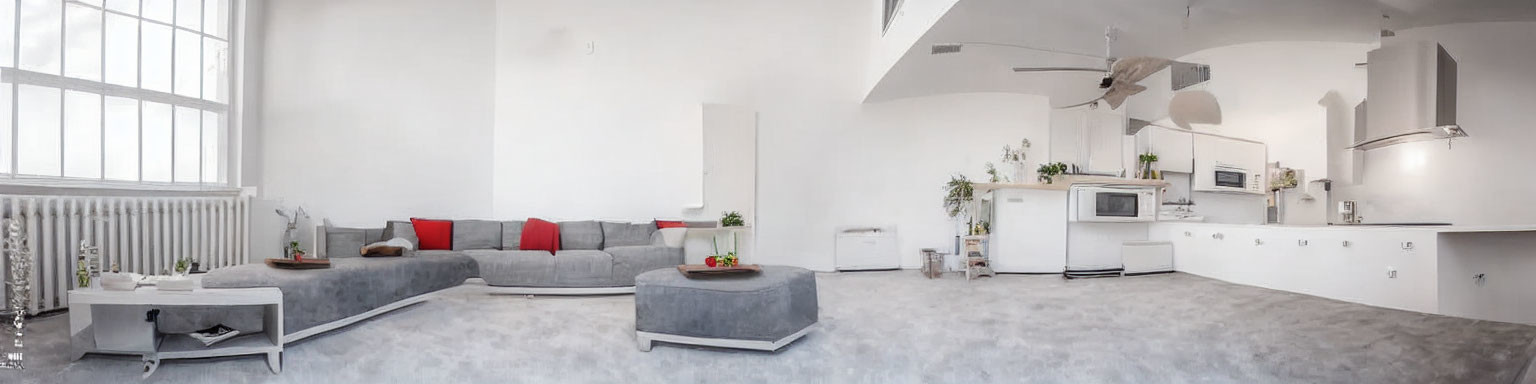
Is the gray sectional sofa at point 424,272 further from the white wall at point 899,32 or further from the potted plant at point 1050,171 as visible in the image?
the potted plant at point 1050,171

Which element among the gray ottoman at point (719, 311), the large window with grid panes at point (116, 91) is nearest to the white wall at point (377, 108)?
the large window with grid panes at point (116, 91)

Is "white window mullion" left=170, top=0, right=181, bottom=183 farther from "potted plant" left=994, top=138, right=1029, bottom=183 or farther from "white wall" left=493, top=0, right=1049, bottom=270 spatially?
"potted plant" left=994, top=138, right=1029, bottom=183

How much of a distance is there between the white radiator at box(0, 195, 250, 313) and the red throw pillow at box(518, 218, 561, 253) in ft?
7.59

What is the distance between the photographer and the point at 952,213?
732 cm

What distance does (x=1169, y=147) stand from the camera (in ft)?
15.9

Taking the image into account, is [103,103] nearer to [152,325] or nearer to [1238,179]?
[152,325]

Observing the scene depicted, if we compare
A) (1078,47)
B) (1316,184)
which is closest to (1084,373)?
(1316,184)

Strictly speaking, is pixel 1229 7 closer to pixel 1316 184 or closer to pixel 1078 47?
pixel 1316 184

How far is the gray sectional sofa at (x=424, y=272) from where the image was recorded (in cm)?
354

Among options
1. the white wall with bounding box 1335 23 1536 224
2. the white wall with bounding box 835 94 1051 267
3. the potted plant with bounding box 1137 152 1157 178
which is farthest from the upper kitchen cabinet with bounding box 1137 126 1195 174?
the white wall with bounding box 835 94 1051 267

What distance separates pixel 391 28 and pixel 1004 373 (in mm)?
6223

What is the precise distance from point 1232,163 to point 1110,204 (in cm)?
350

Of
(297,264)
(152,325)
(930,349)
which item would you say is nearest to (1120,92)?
(930,349)

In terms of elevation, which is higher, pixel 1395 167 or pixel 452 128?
pixel 452 128
